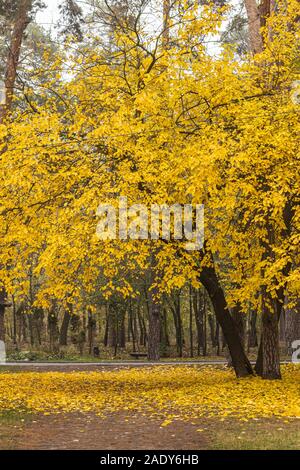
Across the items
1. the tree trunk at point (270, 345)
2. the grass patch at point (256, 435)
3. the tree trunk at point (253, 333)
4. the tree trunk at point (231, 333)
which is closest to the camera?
the grass patch at point (256, 435)

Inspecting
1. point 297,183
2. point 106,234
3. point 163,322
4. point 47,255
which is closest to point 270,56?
point 297,183

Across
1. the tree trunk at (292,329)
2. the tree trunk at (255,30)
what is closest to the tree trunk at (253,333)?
the tree trunk at (292,329)

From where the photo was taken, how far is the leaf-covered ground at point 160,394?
1260 centimetres

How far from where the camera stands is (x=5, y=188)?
50.6 ft

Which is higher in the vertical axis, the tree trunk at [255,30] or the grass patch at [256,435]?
the tree trunk at [255,30]

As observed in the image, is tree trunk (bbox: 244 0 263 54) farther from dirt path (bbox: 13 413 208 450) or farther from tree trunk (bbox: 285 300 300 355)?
tree trunk (bbox: 285 300 300 355)

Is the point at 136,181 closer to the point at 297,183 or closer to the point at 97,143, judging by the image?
the point at 97,143
